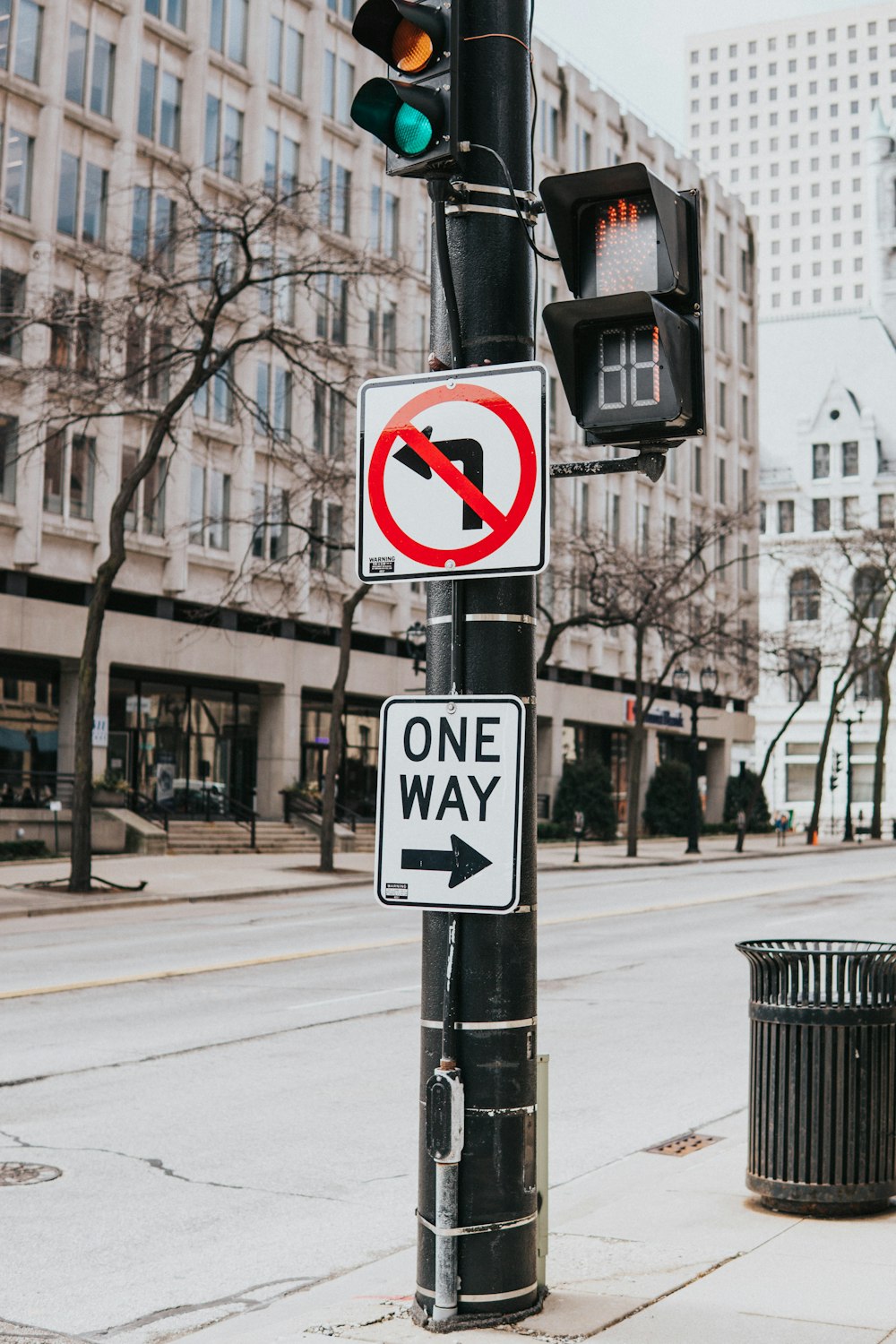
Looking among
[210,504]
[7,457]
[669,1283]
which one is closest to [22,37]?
[7,457]

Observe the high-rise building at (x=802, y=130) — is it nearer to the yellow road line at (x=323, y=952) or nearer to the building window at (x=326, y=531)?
the building window at (x=326, y=531)

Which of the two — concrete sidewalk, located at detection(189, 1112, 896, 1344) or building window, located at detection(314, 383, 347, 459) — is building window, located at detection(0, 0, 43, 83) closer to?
building window, located at detection(314, 383, 347, 459)

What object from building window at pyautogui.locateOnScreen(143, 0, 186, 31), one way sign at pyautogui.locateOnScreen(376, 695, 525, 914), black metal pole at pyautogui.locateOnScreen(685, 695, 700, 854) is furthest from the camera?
black metal pole at pyautogui.locateOnScreen(685, 695, 700, 854)

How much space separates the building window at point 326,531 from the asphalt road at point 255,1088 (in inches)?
553

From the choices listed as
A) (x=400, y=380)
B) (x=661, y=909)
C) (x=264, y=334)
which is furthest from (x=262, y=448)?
(x=400, y=380)

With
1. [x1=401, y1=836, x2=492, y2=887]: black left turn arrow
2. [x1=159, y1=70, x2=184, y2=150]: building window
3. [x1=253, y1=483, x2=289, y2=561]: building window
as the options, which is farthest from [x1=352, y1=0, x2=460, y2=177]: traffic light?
[x1=159, y1=70, x2=184, y2=150]: building window

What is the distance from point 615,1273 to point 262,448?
134ft

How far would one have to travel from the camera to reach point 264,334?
86.7ft

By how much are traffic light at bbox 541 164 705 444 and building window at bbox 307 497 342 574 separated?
996 inches

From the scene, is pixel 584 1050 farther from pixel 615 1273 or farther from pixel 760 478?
pixel 760 478

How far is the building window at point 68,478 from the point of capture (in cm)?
3731

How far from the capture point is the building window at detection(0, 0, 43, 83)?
36969 mm

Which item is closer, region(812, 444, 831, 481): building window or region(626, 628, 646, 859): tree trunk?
region(626, 628, 646, 859): tree trunk

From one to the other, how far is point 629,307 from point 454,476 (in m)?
0.77
